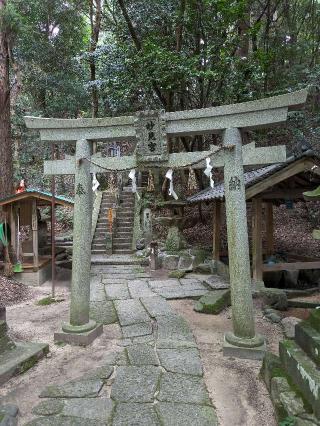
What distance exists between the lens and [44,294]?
353 inches

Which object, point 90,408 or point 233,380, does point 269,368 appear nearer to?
point 233,380

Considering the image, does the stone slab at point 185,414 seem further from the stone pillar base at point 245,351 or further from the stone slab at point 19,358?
the stone slab at point 19,358

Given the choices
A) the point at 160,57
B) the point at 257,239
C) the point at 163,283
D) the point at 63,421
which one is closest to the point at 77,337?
the point at 63,421

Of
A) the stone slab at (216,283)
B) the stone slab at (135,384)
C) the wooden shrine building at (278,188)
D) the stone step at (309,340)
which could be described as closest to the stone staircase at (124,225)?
the stone slab at (216,283)

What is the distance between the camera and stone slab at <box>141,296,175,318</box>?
267 inches

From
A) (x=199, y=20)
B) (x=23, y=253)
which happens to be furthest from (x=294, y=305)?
(x=199, y=20)

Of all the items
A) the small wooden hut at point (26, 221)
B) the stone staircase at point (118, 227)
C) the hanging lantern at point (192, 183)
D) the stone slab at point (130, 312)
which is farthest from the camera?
the hanging lantern at point (192, 183)

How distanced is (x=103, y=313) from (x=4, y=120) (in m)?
7.03

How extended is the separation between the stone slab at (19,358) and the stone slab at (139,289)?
3203 mm

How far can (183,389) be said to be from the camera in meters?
4.04

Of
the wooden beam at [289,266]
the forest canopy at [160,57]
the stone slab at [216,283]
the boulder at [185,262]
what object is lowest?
the stone slab at [216,283]

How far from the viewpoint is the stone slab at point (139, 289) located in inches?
322

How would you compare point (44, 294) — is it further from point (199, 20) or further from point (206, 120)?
point (199, 20)

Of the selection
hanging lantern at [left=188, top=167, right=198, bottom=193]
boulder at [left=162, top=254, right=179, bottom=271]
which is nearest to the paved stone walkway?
boulder at [left=162, top=254, right=179, bottom=271]
